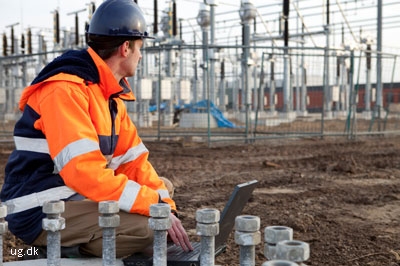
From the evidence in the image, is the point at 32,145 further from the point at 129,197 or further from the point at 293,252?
the point at 293,252

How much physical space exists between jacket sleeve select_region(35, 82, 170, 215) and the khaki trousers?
0.29ft

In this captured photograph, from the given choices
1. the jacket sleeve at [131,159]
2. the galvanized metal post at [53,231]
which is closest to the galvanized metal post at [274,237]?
the galvanized metal post at [53,231]

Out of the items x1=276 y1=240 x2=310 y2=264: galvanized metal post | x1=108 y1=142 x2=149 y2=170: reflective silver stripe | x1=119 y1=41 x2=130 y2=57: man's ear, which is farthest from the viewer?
x1=108 y1=142 x2=149 y2=170: reflective silver stripe

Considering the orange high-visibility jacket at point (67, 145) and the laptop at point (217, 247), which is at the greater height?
the orange high-visibility jacket at point (67, 145)

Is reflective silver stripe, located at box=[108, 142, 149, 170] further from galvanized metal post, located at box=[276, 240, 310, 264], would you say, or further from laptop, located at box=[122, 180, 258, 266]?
galvanized metal post, located at box=[276, 240, 310, 264]

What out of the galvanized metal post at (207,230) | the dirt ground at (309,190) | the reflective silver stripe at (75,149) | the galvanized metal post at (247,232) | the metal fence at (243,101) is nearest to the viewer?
the galvanized metal post at (247,232)

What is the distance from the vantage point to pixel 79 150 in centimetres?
220

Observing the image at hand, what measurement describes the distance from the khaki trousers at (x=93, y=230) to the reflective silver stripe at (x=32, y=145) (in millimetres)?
264

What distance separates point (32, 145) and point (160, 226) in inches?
34.1

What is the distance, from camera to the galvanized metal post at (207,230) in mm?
1854

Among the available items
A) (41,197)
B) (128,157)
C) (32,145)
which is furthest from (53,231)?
(128,157)

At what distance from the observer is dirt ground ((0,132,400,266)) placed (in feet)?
12.4

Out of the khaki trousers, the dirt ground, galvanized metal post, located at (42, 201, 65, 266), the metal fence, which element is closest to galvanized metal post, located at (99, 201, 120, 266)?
galvanized metal post, located at (42, 201, 65, 266)

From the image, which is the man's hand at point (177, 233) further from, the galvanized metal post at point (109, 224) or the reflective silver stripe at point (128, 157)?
the reflective silver stripe at point (128, 157)
